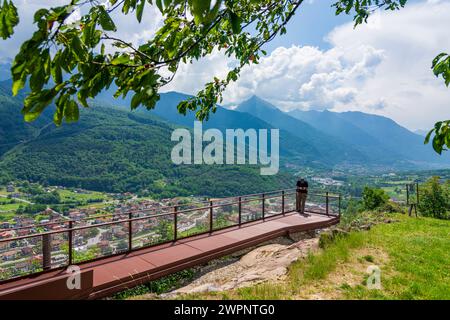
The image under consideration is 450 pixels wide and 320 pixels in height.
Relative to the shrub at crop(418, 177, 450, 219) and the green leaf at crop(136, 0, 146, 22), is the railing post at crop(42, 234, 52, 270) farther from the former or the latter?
the shrub at crop(418, 177, 450, 219)

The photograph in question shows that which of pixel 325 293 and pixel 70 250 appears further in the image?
pixel 70 250

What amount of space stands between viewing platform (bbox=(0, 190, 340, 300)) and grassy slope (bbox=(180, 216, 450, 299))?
1933mm

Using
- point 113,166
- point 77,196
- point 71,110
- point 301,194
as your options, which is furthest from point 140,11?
point 113,166

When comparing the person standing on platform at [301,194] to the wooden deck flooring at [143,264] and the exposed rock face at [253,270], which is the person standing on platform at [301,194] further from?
the exposed rock face at [253,270]

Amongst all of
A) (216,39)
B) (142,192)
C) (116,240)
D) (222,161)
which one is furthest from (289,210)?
(222,161)

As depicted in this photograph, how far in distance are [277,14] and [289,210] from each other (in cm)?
979

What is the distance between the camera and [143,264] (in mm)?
6199

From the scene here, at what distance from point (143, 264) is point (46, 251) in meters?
1.94

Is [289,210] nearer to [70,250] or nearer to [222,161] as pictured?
[70,250]

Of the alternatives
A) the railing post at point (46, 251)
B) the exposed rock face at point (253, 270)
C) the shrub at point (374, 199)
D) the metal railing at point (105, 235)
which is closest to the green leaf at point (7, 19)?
the exposed rock face at point (253, 270)

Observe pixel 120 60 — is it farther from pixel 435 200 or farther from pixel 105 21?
pixel 435 200

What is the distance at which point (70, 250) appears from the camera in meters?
5.91

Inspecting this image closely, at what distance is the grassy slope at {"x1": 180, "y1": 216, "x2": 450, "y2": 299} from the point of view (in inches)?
178

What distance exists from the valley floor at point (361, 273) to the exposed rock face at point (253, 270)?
11.7 inches
